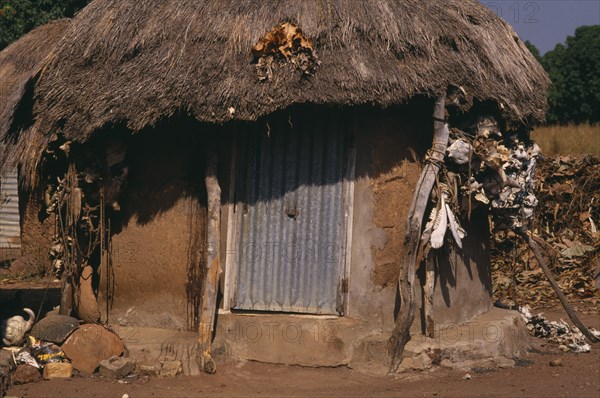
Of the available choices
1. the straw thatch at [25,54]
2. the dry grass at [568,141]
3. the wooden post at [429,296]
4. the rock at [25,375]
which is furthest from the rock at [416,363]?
the dry grass at [568,141]

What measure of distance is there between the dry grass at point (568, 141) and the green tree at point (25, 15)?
8958 millimetres

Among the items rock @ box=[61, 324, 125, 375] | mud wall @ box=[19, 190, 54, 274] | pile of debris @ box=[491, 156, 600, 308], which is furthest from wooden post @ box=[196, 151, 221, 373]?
mud wall @ box=[19, 190, 54, 274]

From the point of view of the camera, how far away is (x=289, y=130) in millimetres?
7328

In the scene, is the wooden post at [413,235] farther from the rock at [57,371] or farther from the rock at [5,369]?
the rock at [5,369]

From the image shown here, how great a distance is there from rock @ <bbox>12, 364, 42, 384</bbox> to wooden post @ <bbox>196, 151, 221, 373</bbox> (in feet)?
4.33

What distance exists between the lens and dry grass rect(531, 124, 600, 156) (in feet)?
46.3

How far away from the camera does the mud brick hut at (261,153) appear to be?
705 centimetres

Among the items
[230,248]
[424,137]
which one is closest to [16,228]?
[230,248]

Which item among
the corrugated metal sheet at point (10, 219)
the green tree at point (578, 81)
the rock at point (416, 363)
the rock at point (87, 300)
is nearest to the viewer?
the rock at point (416, 363)

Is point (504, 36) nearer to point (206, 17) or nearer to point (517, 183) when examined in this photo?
point (517, 183)

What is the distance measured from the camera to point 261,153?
737 cm

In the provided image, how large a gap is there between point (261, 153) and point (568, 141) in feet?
28.8

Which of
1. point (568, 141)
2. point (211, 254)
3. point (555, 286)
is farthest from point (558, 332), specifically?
point (568, 141)

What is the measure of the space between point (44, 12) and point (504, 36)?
1066 centimetres
